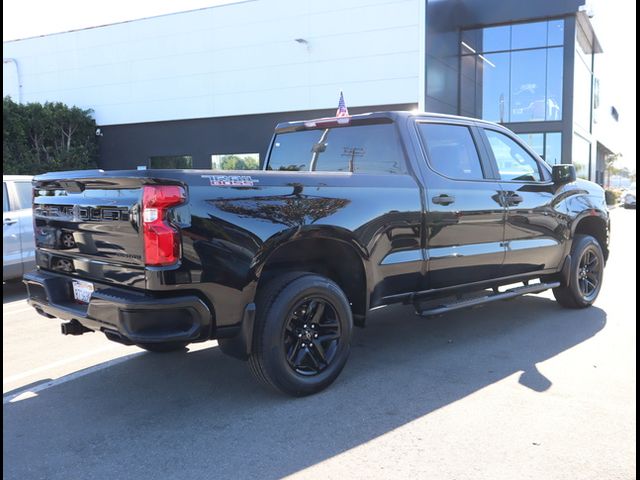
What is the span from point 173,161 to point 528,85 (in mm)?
15825

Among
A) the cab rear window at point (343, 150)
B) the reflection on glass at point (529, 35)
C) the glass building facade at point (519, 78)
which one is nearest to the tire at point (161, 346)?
the cab rear window at point (343, 150)

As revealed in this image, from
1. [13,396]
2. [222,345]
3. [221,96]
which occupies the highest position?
[221,96]

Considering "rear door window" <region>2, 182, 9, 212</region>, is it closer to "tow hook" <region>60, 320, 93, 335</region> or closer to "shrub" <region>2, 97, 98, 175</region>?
"tow hook" <region>60, 320, 93, 335</region>

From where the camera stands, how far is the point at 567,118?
78.3ft

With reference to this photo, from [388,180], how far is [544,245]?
235 cm

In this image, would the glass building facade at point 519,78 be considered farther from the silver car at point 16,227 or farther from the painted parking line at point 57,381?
the painted parking line at point 57,381

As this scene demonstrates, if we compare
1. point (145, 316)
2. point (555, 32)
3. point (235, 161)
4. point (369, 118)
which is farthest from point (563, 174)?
point (555, 32)

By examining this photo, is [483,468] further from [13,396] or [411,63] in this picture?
[411,63]

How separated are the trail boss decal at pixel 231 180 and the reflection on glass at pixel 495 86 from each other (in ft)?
75.7

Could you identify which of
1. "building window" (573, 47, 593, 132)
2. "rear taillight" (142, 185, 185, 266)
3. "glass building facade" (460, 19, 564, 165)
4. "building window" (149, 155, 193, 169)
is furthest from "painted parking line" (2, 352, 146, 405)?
"building window" (573, 47, 593, 132)

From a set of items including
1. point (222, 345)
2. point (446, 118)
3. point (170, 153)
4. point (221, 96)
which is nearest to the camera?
point (222, 345)

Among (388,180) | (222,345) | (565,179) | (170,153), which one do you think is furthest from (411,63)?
(222,345)

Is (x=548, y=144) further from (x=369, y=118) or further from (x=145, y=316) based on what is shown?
(x=145, y=316)

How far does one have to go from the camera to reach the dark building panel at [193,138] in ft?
74.3
